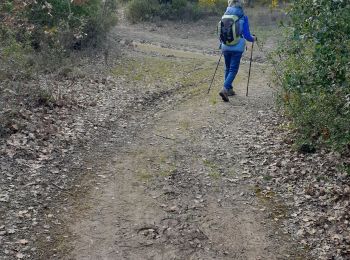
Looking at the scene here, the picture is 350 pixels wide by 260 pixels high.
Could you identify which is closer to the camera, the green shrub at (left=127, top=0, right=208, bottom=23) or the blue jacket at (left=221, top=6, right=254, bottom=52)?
the blue jacket at (left=221, top=6, right=254, bottom=52)

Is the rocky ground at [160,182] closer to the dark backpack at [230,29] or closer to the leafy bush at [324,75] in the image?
the leafy bush at [324,75]

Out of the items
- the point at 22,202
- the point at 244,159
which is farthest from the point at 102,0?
the point at 22,202

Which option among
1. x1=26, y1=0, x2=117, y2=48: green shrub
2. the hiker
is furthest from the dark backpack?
x1=26, y1=0, x2=117, y2=48: green shrub

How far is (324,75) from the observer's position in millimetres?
5910

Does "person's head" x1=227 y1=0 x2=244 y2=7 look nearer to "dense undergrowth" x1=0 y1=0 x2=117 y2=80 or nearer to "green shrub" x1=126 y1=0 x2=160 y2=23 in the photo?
"dense undergrowth" x1=0 y1=0 x2=117 y2=80

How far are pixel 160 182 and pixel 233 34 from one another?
4917mm

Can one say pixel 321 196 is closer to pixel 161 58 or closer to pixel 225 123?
pixel 225 123

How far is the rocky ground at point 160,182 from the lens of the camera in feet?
17.8

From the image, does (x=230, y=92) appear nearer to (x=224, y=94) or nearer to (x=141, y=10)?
(x=224, y=94)

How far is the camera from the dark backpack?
10.4 metres

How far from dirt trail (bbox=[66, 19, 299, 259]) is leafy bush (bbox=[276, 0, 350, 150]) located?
4.04 ft

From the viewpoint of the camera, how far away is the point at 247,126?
375 inches

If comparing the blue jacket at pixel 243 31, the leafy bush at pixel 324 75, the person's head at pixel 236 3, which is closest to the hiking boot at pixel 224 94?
the blue jacket at pixel 243 31

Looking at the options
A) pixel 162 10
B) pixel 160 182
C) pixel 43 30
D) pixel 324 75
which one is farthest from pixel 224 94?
pixel 162 10
